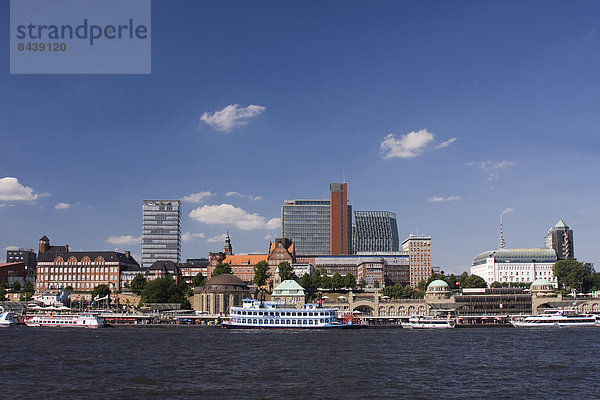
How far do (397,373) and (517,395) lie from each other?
13.2 m

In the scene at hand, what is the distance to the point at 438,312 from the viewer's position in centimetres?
17025

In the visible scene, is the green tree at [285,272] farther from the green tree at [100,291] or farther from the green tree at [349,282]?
the green tree at [100,291]

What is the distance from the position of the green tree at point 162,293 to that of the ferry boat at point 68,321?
3083 cm

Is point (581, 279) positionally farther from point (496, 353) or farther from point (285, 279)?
point (496, 353)

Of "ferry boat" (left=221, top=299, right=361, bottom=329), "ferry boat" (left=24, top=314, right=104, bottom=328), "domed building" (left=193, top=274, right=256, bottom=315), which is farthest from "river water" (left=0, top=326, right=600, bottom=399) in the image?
"domed building" (left=193, top=274, right=256, bottom=315)

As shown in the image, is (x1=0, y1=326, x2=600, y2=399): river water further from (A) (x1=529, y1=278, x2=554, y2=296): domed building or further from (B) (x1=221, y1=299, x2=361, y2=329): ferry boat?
(A) (x1=529, y1=278, x2=554, y2=296): domed building

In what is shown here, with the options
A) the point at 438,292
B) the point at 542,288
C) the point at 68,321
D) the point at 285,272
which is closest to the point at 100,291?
the point at 68,321

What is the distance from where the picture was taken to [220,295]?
170 meters

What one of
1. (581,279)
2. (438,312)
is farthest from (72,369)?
(581,279)

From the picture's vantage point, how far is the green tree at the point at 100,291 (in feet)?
612

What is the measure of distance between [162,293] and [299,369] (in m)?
122

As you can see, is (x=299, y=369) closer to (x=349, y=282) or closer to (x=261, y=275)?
(x=349, y=282)

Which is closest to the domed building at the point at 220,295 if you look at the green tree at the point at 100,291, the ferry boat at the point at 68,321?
the green tree at the point at 100,291

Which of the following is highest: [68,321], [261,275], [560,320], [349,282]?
[261,275]
